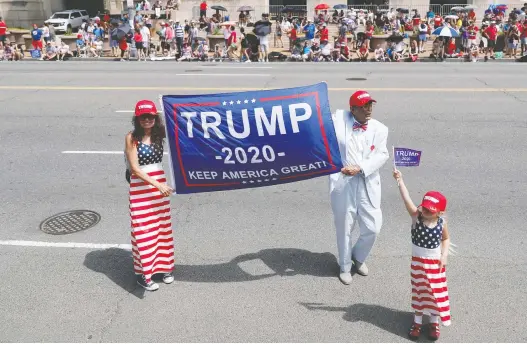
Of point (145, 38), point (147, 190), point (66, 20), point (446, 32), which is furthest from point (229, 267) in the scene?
point (66, 20)

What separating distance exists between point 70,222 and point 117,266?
143 cm

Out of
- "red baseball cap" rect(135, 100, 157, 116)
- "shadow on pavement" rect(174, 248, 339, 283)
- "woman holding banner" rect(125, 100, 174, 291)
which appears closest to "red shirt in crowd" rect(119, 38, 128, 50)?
"shadow on pavement" rect(174, 248, 339, 283)

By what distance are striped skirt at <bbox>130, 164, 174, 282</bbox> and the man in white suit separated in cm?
159

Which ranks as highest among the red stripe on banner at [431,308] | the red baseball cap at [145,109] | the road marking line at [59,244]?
the red baseball cap at [145,109]

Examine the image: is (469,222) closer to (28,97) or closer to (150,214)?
(150,214)

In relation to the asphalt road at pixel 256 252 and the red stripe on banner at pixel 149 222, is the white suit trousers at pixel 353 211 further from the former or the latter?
the red stripe on banner at pixel 149 222

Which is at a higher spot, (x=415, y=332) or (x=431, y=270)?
(x=431, y=270)

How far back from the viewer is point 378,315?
457 centimetres

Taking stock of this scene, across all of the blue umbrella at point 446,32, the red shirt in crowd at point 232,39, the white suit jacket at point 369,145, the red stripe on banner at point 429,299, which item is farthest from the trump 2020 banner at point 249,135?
the red shirt in crowd at point 232,39

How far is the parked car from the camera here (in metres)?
37.0

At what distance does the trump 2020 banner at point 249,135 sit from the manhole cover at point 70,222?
7.33ft

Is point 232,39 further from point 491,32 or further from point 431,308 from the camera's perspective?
point 431,308

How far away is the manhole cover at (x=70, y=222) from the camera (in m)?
6.34

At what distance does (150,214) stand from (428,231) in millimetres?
2422
